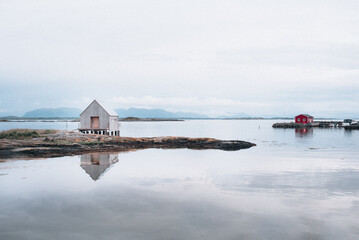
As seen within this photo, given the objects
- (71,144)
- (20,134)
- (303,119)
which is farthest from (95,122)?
(303,119)

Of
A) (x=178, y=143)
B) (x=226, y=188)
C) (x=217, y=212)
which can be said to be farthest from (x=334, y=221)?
(x=178, y=143)

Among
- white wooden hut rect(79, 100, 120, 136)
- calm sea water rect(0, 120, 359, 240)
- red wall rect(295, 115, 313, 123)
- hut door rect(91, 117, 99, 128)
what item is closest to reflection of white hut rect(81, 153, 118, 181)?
calm sea water rect(0, 120, 359, 240)

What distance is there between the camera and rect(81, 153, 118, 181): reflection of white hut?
732 inches

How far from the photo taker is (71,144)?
32031 mm

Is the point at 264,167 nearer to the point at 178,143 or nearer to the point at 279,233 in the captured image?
the point at 279,233

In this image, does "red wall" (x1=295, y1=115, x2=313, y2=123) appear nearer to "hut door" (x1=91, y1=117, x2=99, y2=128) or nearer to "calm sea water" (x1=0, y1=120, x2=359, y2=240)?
"hut door" (x1=91, y1=117, x2=99, y2=128)

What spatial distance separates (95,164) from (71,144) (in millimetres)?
11513

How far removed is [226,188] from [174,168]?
7.14 meters

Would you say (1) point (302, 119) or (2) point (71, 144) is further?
(1) point (302, 119)

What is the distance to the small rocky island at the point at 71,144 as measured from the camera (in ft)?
89.4

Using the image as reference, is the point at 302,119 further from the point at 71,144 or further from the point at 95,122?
the point at 71,144

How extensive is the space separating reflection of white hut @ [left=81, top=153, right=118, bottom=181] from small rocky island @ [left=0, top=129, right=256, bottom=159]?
379cm

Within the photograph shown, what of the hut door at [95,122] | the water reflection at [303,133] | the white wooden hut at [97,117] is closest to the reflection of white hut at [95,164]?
the white wooden hut at [97,117]

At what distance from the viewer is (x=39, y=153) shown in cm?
2656
